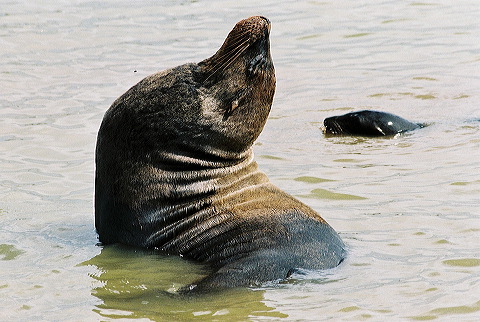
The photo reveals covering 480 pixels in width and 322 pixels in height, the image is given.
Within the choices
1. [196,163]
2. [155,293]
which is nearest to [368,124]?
[196,163]

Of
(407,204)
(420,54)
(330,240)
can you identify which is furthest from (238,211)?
(420,54)

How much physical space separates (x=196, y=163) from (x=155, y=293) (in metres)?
1.16

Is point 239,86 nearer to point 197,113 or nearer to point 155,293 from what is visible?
point 197,113

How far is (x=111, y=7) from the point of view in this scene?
1972 centimetres

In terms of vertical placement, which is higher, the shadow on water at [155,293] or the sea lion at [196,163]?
the sea lion at [196,163]

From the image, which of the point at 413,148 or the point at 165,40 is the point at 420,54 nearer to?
the point at 165,40

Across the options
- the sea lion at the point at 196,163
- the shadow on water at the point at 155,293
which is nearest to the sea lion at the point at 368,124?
the sea lion at the point at 196,163

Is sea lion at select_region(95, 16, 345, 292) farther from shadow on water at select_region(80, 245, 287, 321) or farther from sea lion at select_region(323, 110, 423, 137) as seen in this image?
sea lion at select_region(323, 110, 423, 137)

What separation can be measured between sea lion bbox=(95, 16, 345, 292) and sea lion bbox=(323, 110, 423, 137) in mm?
4479

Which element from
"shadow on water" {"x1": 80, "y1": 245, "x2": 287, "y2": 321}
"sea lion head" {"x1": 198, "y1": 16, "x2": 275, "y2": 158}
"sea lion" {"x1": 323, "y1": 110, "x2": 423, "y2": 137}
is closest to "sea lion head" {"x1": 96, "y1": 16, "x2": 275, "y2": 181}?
"sea lion head" {"x1": 198, "y1": 16, "x2": 275, "y2": 158}

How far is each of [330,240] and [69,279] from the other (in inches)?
72.5

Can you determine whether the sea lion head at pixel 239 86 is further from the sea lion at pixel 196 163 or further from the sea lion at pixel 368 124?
the sea lion at pixel 368 124

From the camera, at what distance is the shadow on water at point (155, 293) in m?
6.45

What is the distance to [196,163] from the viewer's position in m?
7.64
